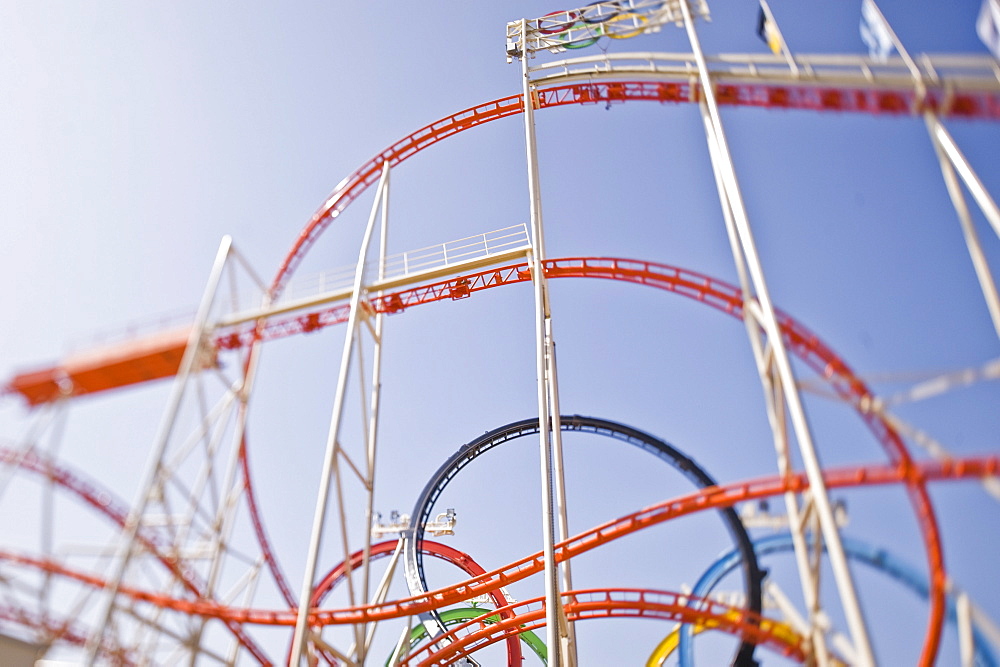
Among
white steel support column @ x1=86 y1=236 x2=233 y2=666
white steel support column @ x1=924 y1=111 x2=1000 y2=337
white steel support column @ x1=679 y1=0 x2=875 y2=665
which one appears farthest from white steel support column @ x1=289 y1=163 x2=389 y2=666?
white steel support column @ x1=924 y1=111 x2=1000 y2=337

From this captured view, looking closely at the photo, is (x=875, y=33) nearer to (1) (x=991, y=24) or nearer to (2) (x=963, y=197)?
(1) (x=991, y=24)

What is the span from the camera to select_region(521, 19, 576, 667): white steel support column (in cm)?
567

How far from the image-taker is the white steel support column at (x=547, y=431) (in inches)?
223

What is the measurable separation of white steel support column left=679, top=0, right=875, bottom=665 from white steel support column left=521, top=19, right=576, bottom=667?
206 cm

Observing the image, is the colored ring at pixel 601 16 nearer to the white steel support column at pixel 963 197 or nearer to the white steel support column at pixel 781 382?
the white steel support column at pixel 781 382

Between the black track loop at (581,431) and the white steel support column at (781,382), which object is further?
the black track loop at (581,431)

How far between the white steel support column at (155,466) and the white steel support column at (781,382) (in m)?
6.53

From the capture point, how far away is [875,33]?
7.30m

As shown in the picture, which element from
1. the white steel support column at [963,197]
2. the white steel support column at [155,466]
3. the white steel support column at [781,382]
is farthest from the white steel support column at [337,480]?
the white steel support column at [963,197]

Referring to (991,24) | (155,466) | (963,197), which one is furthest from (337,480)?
(991,24)

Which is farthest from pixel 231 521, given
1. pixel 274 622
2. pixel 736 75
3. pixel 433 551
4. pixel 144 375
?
pixel 736 75

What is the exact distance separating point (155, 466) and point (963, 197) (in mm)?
8895

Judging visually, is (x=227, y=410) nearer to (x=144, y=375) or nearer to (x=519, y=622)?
(x=144, y=375)

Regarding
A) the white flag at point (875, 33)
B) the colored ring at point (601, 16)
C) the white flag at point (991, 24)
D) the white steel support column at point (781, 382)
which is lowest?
the white steel support column at point (781, 382)
